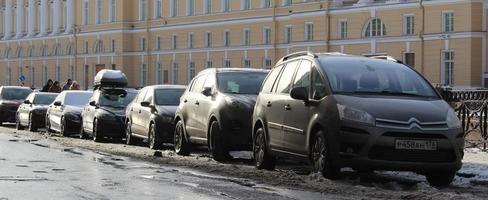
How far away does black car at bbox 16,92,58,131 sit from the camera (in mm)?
28766

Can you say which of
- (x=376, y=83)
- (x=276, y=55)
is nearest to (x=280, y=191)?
(x=376, y=83)

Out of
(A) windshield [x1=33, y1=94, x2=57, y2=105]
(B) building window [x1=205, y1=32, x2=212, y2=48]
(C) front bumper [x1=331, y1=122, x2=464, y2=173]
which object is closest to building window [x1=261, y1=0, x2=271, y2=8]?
(B) building window [x1=205, y1=32, x2=212, y2=48]

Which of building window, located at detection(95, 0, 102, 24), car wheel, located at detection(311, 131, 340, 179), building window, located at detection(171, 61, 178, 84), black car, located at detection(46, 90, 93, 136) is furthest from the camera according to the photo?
building window, located at detection(95, 0, 102, 24)

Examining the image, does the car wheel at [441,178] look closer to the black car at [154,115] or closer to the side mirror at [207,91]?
the side mirror at [207,91]

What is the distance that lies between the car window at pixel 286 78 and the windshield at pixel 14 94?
2304 cm

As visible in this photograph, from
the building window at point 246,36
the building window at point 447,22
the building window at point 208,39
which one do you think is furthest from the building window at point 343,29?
the building window at point 208,39

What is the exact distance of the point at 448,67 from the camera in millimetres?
58562

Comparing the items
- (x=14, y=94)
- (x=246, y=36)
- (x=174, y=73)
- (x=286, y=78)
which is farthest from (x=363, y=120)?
(x=174, y=73)

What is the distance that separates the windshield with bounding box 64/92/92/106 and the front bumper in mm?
16740

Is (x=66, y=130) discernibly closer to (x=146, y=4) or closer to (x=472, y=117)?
(x=472, y=117)

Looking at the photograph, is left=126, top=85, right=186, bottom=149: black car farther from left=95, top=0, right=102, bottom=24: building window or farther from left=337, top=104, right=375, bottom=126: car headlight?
left=95, top=0, right=102, bottom=24: building window

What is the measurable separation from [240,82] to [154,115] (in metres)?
3.69

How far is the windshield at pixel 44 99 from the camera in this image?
99.5ft

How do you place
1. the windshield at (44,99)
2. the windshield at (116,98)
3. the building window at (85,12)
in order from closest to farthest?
1. the windshield at (116,98)
2. the windshield at (44,99)
3. the building window at (85,12)
